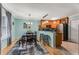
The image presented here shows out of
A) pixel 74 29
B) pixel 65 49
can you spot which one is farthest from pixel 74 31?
pixel 65 49

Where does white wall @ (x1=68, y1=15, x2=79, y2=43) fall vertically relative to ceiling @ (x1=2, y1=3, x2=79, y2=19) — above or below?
below

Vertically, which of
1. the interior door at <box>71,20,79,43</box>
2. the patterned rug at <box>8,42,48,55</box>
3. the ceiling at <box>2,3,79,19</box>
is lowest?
the patterned rug at <box>8,42,48,55</box>

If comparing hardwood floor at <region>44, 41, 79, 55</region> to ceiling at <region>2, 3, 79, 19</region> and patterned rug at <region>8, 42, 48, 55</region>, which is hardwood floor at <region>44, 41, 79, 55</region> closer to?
patterned rug at <region>8, 42, 48, 55</region>

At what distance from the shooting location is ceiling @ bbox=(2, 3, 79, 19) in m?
2.06

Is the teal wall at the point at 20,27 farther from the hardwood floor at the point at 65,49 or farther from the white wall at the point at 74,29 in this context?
the white wall at the point at 74,29

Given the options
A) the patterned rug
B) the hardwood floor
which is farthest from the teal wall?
the hardwood floor

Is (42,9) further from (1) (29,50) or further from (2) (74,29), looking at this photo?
(1) (29,50)

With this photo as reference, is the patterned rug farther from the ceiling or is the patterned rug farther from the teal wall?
the ceiling

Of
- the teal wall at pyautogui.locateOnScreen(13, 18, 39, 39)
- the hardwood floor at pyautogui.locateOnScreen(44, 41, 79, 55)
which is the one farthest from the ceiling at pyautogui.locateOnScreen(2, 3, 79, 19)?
the hardwood floor at pyautogui.locateOnScreen(44, 41, 79, 55)

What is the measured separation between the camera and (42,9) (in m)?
2.08

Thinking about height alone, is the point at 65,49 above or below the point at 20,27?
below

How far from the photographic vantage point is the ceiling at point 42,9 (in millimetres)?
2057

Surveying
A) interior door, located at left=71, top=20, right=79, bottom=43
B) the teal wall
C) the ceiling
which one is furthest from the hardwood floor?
the ceiling

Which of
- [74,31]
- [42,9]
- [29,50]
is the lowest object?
[29,50]
